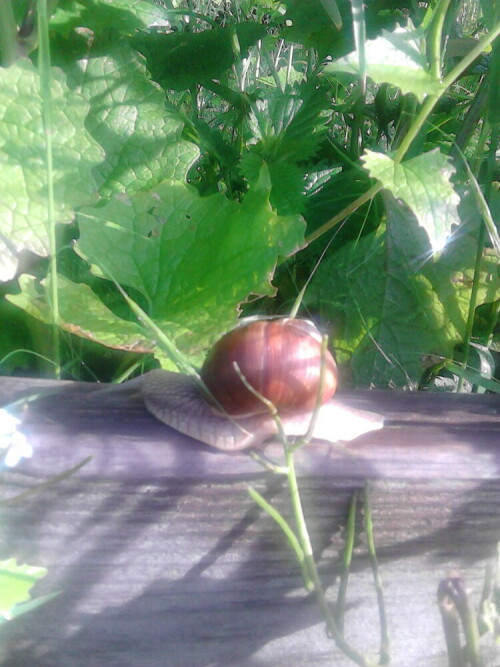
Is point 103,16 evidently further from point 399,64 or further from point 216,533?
point 216,533

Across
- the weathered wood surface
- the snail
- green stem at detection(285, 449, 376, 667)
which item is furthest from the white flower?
green stem at detection(285, 449, 376, 667)

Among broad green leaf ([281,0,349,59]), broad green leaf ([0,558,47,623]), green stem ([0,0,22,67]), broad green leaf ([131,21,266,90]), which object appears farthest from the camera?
broad green leaf ([131,21,266,90])

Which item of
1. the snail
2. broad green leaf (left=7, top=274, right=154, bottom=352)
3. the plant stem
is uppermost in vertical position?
broad green leaf (left=7, top=274, right=154, bottom=352)

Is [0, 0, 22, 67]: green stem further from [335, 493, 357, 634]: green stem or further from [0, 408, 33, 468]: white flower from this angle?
[335, 493, 357, 634]: green stem

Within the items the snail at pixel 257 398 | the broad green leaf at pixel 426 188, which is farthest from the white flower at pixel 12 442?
the broad green leaf at pixel 426 188

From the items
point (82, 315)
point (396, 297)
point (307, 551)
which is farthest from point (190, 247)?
point (307, 551)

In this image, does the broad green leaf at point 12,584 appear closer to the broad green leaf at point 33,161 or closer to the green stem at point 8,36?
the broad green leaf at point 33,161
